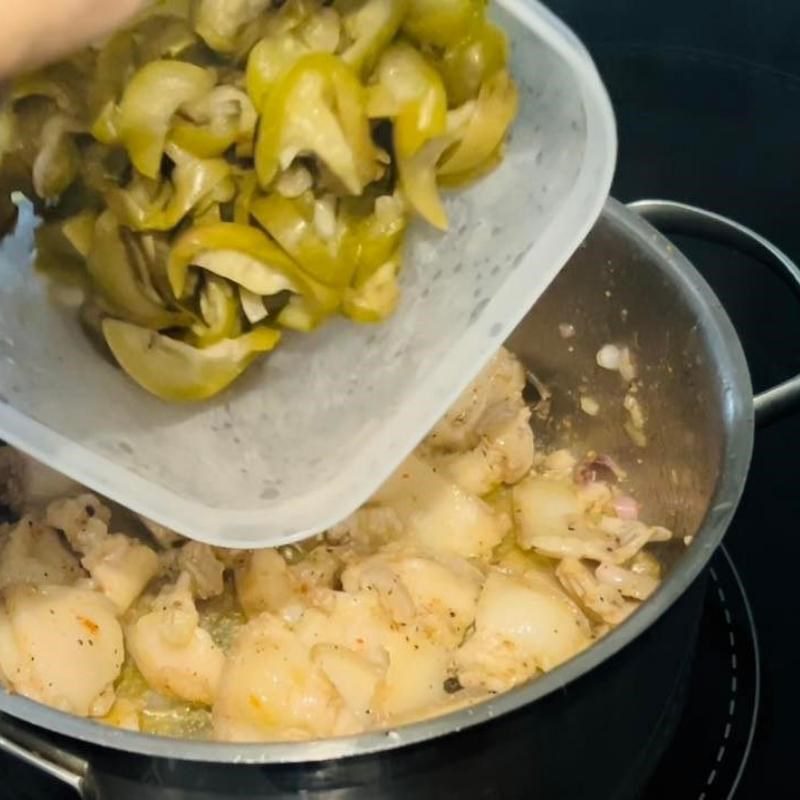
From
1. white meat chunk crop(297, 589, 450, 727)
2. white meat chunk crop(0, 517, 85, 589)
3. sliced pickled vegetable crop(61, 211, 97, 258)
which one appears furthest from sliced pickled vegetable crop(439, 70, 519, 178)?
white meat chunk crop(0, 517, 85, 589)

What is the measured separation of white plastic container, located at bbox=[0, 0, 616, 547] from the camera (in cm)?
82

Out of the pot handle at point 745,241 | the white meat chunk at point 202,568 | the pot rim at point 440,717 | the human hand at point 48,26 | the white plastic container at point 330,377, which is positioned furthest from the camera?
the white meat chunk at point 202,568

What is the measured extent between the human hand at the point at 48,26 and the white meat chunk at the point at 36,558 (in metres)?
0.54

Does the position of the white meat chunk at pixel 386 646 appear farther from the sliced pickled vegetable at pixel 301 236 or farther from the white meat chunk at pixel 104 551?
the sliced pickled vegetable at pixel 301 236

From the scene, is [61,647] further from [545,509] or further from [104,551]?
[545,509]

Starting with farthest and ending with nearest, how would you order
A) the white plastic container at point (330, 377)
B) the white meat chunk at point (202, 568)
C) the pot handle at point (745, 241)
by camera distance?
1. the white meat chunk at point (202, 568)
2. the pot handle at point (745, 241)
3. the white plastic container at point (330, 377)

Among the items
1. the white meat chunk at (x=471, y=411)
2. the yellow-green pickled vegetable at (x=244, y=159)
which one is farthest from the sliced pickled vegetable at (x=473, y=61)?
the white meat chunk at (x=471, y=411)

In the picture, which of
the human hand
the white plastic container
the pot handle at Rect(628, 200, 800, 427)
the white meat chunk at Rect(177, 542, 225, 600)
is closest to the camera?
the human hand

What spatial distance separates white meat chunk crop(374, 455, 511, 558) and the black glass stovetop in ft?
0.60

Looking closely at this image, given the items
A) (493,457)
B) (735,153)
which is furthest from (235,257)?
(735,153)

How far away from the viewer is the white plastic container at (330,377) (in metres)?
0.82

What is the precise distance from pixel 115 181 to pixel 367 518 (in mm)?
353

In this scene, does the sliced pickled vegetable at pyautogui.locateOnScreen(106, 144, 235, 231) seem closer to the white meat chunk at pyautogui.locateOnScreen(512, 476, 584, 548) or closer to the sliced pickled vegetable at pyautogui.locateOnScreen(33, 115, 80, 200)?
the sliced pickled vegetable at pyautogui.locateOnScreen(33, 115, 80, 200)

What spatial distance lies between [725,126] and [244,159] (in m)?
0.52
